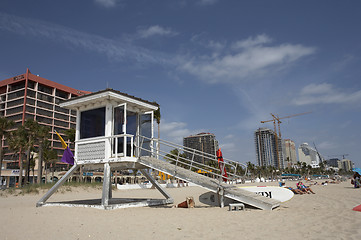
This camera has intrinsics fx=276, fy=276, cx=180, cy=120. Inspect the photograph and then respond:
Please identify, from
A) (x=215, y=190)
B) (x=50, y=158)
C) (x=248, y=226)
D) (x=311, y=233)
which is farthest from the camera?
(x=50, y=158)

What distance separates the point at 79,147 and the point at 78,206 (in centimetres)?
270

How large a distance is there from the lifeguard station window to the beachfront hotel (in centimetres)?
6791

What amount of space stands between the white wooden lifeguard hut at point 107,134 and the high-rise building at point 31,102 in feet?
224

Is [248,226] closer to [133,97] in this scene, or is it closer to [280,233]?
[280,233]

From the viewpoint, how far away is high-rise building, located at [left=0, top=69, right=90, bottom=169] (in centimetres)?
7600

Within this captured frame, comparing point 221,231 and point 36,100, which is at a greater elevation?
point 36,100

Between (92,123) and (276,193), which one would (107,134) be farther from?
(276,193)

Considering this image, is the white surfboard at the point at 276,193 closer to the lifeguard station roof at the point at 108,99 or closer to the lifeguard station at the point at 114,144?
the lifeguard station at the point at 114,144

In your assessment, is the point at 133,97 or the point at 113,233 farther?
the point at 133,97

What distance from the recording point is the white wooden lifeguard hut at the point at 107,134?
11.9 metres

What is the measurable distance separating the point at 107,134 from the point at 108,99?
1550mm

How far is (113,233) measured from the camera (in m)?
6.71

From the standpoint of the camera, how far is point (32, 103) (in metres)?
77.7

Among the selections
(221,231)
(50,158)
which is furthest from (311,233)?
(50,158)
